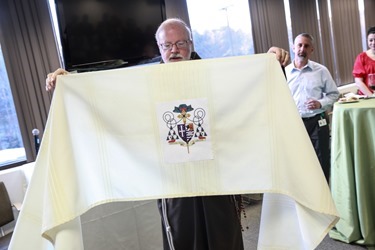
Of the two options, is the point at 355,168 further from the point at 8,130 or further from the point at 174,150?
the point at 8,130

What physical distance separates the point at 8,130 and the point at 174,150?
9.18 ft

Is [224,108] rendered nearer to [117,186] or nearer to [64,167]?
[117,186]

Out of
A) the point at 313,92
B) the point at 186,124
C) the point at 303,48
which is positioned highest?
the point at 303,48

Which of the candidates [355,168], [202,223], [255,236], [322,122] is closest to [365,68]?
[322,122]

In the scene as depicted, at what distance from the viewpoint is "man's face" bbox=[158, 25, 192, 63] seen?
51.9 inches

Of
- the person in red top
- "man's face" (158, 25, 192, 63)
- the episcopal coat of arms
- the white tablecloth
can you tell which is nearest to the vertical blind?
"man's face" (158, 25, 192, 63)

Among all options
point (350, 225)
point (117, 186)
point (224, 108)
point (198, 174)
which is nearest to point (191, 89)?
point (224, 108)

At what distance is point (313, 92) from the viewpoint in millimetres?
2750

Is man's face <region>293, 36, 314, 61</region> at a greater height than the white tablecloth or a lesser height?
greater

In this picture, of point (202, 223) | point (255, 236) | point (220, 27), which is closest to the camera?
point (202, 223)

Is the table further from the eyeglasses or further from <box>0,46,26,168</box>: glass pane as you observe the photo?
<box>0,46,26,168</box>: glass pane

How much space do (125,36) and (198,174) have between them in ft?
7.20

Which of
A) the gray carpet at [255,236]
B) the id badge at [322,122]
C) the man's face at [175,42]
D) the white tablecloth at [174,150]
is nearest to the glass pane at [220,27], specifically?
the id badge at [322,122]

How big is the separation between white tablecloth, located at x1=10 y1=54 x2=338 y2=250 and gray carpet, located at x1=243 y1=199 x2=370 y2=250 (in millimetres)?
1342
